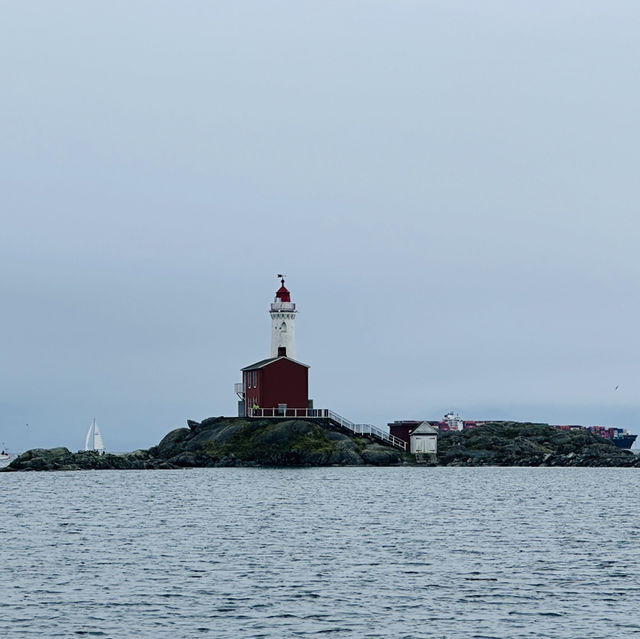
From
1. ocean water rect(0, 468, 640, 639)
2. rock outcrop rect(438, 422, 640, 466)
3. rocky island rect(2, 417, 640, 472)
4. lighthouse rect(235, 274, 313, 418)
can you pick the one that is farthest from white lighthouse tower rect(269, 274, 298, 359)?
ocean water rect(0, 468, 640, 639)

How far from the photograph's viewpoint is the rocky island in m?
98.1

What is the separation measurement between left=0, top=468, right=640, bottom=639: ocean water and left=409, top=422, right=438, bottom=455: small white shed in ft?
90.9

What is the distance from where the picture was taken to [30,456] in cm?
10962

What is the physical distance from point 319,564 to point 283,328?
221 feet

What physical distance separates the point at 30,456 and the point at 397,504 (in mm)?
55191

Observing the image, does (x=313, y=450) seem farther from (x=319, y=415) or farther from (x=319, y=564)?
(x=319, y=564)

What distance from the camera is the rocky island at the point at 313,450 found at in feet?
322

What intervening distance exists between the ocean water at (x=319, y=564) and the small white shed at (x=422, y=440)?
27.7m

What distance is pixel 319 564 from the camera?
39812 mm

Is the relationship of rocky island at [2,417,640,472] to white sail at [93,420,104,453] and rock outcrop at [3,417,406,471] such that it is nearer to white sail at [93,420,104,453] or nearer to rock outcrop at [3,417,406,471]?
rock outcrop at [3,417,406,471]

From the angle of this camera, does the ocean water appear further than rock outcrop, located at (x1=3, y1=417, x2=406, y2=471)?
No

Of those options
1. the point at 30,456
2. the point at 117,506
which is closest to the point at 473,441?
the point at 30,456

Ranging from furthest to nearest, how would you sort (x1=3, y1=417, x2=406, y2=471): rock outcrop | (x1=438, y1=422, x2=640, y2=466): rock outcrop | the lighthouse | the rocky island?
(x1=438, y1=422, x2=640, y2=466): rock outcrop → the lighthouse → the rocky island → (x1=3, y1=417, x2=406, y2=471): rock outcrop

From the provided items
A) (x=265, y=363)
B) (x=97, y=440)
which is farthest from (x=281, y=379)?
(x=97, y=440)
